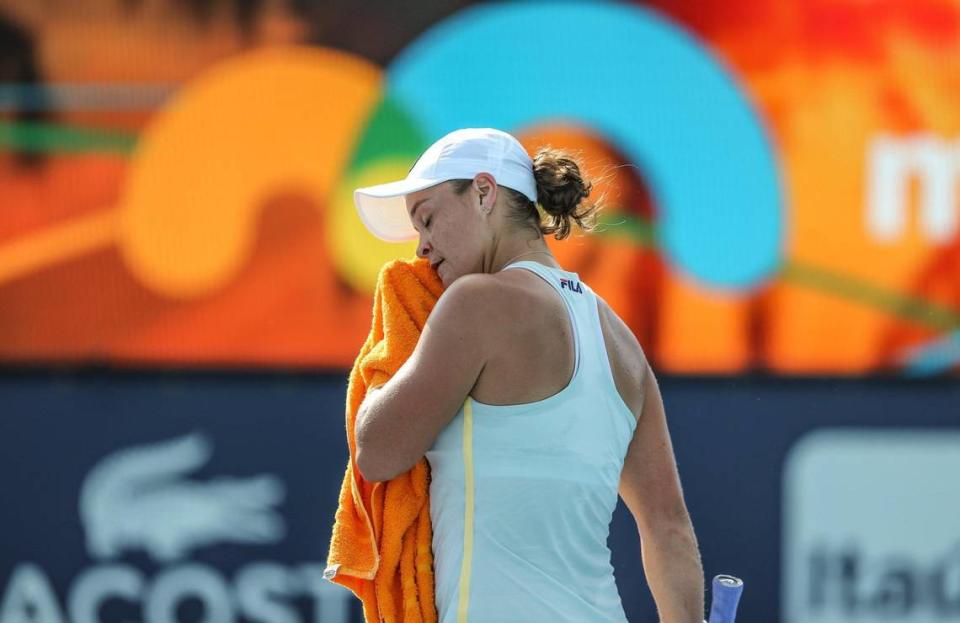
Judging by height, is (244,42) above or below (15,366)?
above

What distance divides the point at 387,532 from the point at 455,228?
0.46 meters

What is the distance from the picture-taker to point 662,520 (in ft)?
6.75

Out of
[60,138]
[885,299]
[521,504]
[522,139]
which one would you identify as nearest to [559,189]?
[521,504]

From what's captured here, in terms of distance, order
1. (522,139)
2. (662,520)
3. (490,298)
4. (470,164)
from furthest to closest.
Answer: (522,139)
(662,520)
(470,164)
(490,298)

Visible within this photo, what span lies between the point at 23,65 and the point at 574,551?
267cm

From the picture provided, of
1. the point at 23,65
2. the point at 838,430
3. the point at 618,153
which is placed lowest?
the point at 838,430

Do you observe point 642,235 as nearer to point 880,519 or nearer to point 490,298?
point 880,519

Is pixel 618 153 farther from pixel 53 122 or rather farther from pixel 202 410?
pixel 53 122

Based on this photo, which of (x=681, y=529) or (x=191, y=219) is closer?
(x=681, y=529)

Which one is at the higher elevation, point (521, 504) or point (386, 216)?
point (386, 216)

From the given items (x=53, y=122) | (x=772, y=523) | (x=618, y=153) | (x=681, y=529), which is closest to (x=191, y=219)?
(x=53, y=122)

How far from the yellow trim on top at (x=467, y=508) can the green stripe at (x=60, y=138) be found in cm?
233

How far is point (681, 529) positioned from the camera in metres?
2.06

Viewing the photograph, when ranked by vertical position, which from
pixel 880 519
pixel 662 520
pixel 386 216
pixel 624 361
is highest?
pixel 386 216
